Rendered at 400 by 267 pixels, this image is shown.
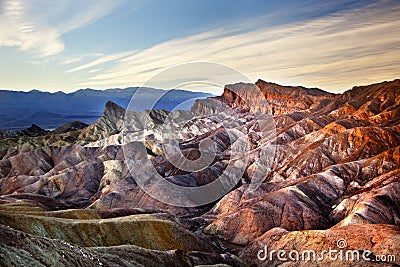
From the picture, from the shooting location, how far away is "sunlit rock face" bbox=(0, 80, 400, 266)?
186 ft

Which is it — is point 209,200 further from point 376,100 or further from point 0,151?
point 0,151

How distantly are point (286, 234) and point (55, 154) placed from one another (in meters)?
147

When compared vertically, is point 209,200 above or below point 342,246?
below

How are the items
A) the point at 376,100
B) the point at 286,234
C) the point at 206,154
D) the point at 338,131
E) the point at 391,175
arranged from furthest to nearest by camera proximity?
1. the point at 376,100
2. the point at 206,154
3. the point at 338,131
4. the point at 391,175
5. the point at 286,234

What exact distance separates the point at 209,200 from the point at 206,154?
1388 inches

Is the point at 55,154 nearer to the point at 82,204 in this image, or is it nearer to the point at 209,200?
the point at 82,204

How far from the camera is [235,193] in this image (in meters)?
108

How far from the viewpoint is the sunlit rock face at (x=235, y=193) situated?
56.7m

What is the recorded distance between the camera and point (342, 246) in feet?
179

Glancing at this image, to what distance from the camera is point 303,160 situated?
12525 centimetres

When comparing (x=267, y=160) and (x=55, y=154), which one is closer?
(x=267, y=160)

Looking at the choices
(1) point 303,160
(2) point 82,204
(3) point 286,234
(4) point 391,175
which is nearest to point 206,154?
(1) point 303,160

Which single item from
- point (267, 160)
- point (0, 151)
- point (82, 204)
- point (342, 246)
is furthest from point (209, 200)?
point (0, 151)

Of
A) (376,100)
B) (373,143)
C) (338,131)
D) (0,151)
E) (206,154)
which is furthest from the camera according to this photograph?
(0,151)
